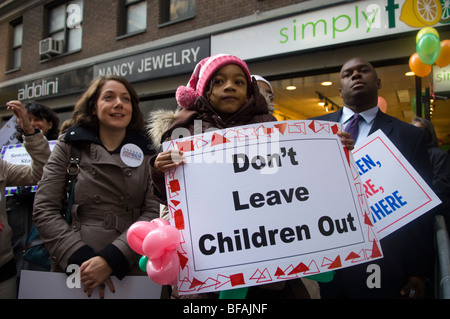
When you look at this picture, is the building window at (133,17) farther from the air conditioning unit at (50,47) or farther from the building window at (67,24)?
the air conditioning unit at (50,47)

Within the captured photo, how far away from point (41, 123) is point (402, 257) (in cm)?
290

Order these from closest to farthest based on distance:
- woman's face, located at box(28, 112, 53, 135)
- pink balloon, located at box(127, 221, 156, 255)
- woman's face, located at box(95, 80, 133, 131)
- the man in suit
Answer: pink balloon, located at box(127, 221, 156, 255), the man in suit, woman's face, located at box(95, 80, 133, 131), woman's face, located at box(28, 112, 53, 135)

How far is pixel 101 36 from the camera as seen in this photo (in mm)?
8703

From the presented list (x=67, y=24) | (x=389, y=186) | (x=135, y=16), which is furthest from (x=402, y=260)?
(x=67, y=24)

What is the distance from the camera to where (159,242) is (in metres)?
1.12

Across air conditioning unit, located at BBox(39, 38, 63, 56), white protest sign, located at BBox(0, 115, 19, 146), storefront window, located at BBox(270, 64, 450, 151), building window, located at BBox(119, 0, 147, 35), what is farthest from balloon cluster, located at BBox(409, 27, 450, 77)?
air conditioning unit, located at BBox(39, 38, 63, 56)

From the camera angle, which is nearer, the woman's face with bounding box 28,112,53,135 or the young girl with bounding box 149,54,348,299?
the young girl with bounding box 149,54,348,299

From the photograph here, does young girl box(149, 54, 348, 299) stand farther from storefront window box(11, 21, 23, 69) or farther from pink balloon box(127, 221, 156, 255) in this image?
storefront window box(11, 21, 23, 69)

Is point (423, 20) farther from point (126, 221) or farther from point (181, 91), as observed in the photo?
point (126, 221)

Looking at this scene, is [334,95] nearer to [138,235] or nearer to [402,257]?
[402,257]

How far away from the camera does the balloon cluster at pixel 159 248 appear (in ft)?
3.69

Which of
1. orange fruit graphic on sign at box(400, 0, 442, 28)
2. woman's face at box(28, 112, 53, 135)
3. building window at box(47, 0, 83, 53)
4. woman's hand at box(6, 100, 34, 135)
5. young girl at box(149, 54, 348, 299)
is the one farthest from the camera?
building window at box(47, 0, 83, 53)

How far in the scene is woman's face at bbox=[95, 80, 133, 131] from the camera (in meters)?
1.85
